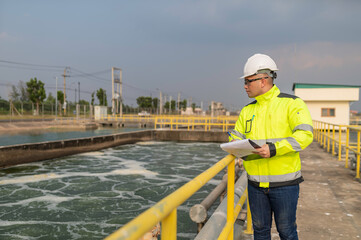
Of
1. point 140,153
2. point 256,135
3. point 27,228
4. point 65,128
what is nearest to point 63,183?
point 27,228

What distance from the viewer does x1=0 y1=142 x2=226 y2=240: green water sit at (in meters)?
6.80

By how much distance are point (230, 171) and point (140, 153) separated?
1618 centimetres

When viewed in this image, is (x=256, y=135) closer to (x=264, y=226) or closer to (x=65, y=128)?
(x=264, y=226)

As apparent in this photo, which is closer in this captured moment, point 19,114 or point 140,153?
point 140,153

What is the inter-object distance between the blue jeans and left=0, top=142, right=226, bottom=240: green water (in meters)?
4.07

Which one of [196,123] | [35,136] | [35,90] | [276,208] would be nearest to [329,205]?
[276,208]

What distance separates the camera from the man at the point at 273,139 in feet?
6.97

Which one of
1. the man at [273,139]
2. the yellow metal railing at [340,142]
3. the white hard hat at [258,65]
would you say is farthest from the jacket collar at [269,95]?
the yellow metal railing at [340,142]

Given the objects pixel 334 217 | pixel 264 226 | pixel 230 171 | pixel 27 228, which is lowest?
pixel 27 228

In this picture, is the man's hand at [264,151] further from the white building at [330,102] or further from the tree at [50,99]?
the tree at [50,99]

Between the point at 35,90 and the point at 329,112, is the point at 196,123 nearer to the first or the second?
the point at 329,112

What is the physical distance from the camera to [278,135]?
220cm

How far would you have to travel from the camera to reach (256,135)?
2.29m

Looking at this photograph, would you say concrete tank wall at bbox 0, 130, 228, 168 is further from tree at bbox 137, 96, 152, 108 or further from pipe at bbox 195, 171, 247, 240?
tree at bbox 137, 96, 152, 108
